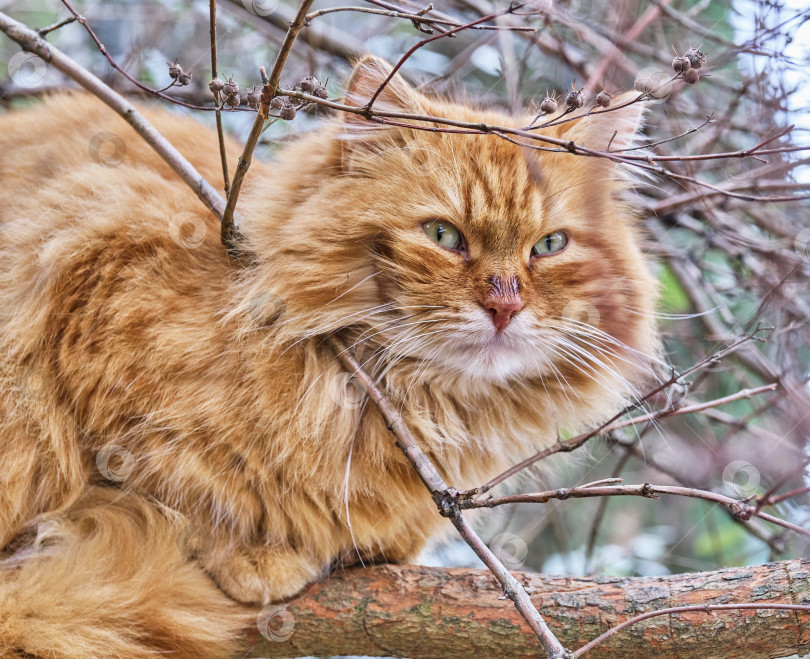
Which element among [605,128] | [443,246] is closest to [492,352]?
[443,246]

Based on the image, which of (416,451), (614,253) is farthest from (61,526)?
(614,253)

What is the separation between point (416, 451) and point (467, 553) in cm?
178

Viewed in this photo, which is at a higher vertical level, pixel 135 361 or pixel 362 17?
pixel 362 17

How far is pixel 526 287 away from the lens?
192 centimetres

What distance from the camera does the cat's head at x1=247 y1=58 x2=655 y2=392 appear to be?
1901mm

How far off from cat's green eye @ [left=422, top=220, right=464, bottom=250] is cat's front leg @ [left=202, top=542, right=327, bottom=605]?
37.2 inches

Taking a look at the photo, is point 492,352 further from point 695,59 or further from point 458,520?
point 695,59

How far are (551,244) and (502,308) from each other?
331mm

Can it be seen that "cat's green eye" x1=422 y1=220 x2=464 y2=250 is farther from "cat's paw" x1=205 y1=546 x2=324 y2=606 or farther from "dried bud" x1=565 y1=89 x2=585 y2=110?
"cat's paw" x1=205 y1=546 x2=324 y2=606

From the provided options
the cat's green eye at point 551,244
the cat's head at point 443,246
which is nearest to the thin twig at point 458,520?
the cat's head at point 443,246

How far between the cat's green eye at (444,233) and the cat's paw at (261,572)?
948mm

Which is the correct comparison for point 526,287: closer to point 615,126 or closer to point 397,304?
point 397,304

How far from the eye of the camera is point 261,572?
81.1 inches

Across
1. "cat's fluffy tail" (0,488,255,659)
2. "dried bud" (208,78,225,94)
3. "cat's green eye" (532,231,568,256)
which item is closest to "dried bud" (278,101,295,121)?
"dried bud" (208,78,225,94)
